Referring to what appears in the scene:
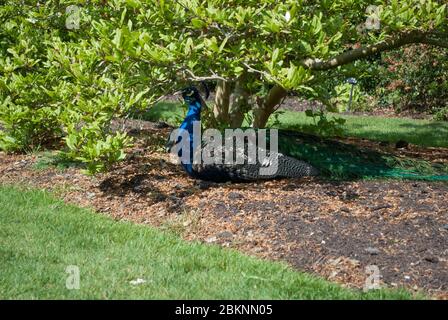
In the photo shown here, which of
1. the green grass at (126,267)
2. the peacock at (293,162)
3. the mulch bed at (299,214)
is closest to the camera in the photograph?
the green grass at (126,267)

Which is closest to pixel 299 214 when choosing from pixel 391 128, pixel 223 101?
pixel 223 101

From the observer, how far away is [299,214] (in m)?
5.11

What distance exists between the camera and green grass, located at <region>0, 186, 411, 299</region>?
3.82 meters

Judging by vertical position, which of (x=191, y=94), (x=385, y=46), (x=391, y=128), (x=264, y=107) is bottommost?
(x=391, y=128)

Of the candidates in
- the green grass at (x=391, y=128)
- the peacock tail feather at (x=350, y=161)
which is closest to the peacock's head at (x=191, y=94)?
the peacock tail feather at (x=350, y=161)

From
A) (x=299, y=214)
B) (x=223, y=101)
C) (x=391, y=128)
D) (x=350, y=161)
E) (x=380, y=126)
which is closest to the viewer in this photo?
(x=299, y=214)

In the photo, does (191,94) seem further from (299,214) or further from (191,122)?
(299,214)

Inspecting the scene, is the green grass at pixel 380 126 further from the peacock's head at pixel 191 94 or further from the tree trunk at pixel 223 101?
the peacock's head at pixel 191 94

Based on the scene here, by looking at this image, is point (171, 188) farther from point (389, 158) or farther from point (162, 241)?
point (389, 158)

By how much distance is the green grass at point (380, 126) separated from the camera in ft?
32.6

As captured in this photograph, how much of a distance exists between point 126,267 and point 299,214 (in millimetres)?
1563

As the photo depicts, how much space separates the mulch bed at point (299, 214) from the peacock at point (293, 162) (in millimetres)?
134
